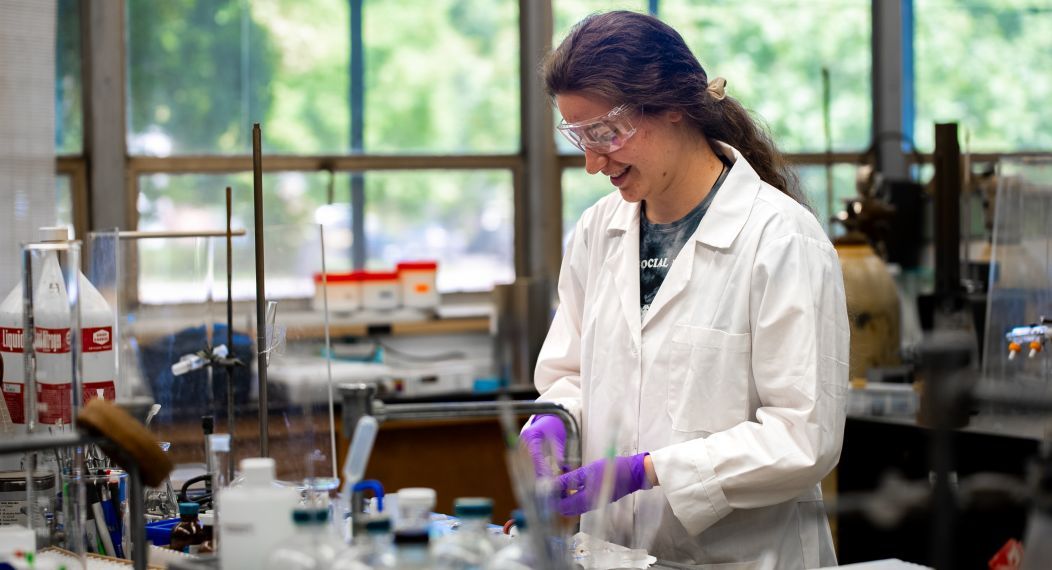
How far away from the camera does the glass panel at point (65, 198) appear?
4207mm

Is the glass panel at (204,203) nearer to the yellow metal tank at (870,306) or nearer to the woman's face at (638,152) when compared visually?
the yellow metal tank at (870,306)

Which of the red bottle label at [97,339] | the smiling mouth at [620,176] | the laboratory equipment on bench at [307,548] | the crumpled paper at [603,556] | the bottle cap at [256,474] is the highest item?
the smiling mouth at [620,176]

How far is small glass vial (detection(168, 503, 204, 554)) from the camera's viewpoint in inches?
62.8

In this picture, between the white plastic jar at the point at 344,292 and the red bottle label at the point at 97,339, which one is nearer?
the red bottle label at the point at 97,339

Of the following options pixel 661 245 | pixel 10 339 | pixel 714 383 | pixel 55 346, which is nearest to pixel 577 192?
pixel 661 245

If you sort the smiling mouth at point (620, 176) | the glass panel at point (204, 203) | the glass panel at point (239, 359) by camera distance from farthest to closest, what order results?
the glass panel at point (204, 203)
the glass panel at point (239, 359)
the smiling mouth at point (620, 176)

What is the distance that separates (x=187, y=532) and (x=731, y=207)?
93 cm

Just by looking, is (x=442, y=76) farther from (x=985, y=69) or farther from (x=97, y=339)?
(x=97, y=339)

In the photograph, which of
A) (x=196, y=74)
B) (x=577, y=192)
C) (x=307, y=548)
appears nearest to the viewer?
(x=307, y=548)

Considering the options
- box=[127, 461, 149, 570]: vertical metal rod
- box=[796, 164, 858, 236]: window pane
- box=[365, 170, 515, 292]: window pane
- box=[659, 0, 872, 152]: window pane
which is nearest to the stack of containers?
box=[365, 170, 515, 292]: window pane

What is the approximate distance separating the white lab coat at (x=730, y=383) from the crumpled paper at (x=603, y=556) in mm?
127

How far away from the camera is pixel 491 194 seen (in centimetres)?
488

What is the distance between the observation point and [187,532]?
5.26 ft

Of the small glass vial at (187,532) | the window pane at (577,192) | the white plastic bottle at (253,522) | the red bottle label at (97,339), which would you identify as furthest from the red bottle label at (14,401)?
the window pane at (577,192)
